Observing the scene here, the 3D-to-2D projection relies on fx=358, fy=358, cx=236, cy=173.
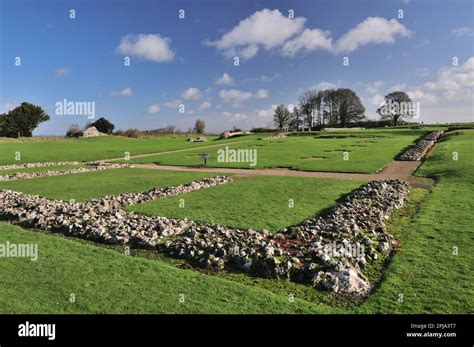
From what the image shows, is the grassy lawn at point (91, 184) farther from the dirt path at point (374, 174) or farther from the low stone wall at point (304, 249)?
the low stone wall at point (304, 249)

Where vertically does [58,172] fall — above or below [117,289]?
above

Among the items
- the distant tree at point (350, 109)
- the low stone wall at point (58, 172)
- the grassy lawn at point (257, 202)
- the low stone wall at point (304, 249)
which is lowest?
the low stone wall at point (304, 249)

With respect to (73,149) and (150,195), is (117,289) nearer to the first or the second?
(150,195)

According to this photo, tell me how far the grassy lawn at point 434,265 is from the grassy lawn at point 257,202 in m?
4.23

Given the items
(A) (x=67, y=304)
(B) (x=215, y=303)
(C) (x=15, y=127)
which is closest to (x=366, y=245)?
(B) (x=215, y=303)

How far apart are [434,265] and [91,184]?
20833 millimetres

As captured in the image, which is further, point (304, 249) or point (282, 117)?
point (282, 117)

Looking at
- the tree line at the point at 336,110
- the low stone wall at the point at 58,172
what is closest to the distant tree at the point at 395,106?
the tree line at the point at 336,110

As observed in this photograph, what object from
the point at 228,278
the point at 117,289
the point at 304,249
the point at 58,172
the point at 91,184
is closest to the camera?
the point at 117,289

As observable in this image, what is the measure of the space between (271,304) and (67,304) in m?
4.19

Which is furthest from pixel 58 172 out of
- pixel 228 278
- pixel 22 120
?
pixel 22 120

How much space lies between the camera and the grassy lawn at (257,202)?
13961 mm

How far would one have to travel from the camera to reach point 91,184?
78.1 ft
